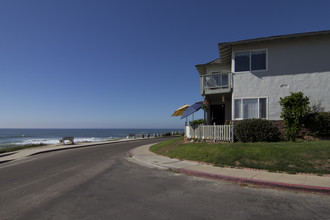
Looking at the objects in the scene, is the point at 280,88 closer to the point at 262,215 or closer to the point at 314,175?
the point at 314,175

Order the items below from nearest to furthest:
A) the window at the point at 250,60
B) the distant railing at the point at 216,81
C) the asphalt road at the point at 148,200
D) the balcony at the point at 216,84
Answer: the asphalt road at the point at 148,200, the window at the point at 250,60, the balcony at the point at 216,84, the distant railing at the point at 216,81

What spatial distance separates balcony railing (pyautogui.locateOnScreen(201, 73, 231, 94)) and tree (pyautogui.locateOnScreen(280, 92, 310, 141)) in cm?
388

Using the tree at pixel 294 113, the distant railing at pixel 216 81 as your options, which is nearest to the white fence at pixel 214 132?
the tree at pixel 294 113

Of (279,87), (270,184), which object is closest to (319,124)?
(279,87)

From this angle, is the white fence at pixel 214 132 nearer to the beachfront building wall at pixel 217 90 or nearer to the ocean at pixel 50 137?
the beachfront building wall at pixel 217 90

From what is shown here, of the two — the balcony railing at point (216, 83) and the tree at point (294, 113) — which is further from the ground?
the balcony railing at point (216, 83)

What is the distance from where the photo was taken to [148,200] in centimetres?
520

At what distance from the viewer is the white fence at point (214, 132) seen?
12758 millimetres

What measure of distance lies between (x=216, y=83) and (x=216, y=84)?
0.27 feet

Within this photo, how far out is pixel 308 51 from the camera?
1352 cm

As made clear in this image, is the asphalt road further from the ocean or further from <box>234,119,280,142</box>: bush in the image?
the ocean

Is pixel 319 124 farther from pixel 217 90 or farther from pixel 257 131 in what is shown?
pixel 217 90

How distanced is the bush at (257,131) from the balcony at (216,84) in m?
3.46

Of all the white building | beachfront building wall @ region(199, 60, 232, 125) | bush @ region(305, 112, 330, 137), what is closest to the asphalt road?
bush @ region(305, 112, 330, 137)
